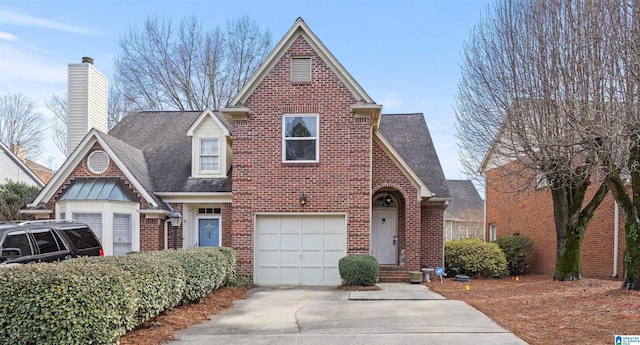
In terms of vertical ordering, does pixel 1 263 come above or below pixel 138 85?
below

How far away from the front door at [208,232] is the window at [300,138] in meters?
3.75

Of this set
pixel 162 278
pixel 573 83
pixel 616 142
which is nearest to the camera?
pixel 162 278

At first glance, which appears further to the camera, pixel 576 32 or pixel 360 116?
pixel 360 116

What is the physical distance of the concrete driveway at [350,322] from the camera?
8195 mm

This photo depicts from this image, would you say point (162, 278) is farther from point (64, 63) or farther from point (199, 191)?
point (64, 63)

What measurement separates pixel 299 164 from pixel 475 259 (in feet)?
26.0

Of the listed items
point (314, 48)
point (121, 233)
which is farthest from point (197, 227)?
point (314, 48)

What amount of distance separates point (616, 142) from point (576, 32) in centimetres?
273

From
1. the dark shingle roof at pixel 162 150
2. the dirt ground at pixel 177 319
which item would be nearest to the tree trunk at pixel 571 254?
the dirt ground at pixel 177 319

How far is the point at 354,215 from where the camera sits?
15.2 metres

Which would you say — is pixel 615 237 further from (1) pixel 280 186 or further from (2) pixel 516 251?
(1) pixel 280 186

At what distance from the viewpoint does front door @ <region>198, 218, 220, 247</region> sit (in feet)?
55.8

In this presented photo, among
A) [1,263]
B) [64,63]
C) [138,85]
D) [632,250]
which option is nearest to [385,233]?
[632,250]

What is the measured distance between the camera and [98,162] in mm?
16078
